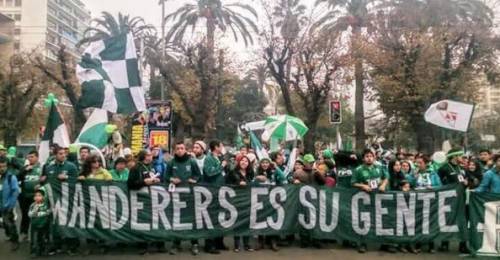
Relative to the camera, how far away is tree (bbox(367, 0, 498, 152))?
29531mm

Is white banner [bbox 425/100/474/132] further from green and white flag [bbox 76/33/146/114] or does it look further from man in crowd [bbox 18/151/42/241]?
man in crowd [bbox 18/151/42/241]

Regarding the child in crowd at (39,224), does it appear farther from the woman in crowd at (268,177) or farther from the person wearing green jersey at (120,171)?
the woman in crowd at (268,177)

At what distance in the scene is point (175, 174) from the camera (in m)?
9.77

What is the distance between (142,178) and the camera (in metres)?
9.55

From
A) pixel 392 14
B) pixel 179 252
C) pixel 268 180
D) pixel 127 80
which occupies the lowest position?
pixel 179 252

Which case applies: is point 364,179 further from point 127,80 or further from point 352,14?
point 352,14

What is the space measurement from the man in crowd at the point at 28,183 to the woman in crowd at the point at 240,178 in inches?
138

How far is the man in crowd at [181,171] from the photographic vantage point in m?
9.68

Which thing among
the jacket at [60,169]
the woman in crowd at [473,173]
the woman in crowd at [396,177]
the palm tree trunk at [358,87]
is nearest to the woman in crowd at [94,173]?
the jacket at [60,169]

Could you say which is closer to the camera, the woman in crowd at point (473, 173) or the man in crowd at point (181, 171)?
the man in crowd at point (181, 171)

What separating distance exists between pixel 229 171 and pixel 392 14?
22.7 meters

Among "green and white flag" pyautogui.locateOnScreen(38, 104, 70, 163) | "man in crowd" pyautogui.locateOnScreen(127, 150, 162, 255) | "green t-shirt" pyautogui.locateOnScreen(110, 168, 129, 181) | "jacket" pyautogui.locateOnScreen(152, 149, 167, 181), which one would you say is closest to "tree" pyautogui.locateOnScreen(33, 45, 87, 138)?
"green and white flag" pyautogui.locateOnScreen(38, 104, 70, 163)

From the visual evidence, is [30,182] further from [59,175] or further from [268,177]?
[268,177]

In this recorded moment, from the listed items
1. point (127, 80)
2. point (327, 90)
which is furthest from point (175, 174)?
point (327, 90)
